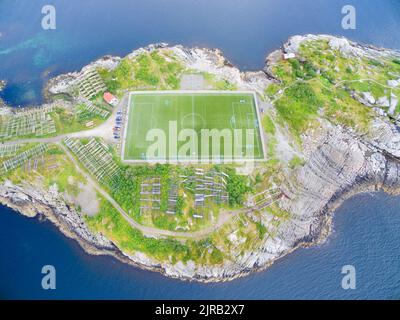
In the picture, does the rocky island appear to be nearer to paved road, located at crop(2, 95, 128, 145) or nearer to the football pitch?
paved road, located at crop(2, 95, 128, 145)

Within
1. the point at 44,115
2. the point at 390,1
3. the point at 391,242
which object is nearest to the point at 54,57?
the point at 44,115

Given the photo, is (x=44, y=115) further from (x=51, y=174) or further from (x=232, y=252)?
(x=232, y=252)

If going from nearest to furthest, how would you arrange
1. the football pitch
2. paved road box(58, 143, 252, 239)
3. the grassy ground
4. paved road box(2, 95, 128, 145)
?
paved road box(58, 143, 252, 239) → the football pitch → paved road box(2, 95, 128, 145) → the grassy ground

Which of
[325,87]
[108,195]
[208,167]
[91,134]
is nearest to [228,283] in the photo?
[208,167]

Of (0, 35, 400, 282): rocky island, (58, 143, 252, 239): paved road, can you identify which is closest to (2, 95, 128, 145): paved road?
(0, 35, 400, 282): rocky island

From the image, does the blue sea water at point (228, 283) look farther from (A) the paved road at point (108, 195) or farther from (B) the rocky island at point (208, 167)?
(A) the paved road at point (108, 195)

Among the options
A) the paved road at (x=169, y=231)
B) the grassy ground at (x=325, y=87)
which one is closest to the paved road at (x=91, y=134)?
the paved road at (x=169, y=231)
